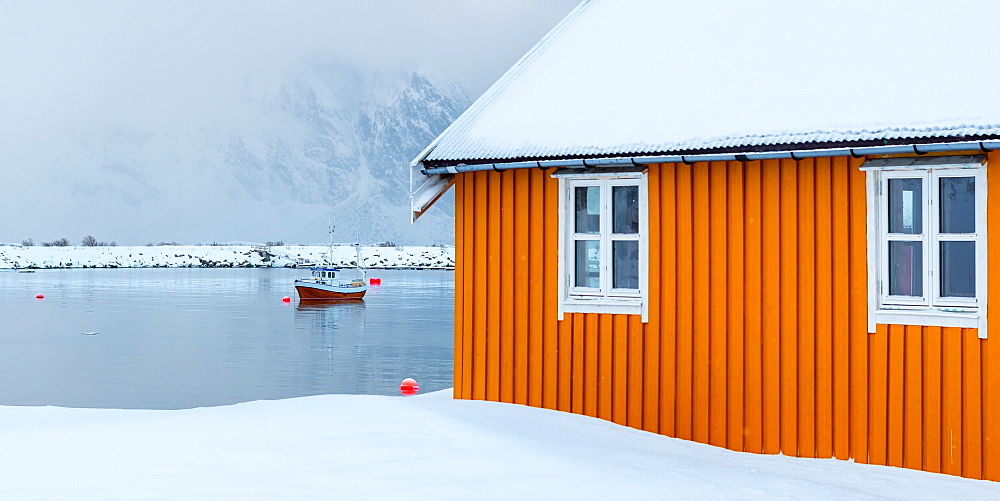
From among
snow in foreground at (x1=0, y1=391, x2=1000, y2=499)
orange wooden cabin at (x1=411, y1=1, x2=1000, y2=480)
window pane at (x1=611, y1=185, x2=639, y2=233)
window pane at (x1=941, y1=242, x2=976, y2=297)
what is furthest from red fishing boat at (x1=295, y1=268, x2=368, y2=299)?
window pane at (x1=941, y1=242, x2=976, y2=297)

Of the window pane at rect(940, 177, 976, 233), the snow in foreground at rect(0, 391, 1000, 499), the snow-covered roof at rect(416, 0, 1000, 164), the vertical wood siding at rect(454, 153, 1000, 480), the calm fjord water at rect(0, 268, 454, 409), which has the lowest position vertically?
the calm fjord water at rect(0, 268, 454, 409)

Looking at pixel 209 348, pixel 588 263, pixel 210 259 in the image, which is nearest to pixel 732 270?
pixel 588 263

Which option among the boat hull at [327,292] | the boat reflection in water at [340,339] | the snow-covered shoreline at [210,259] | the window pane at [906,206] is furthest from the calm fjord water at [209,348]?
the snow-covered shoreline at [210,259]

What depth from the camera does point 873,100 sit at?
30.5 feet

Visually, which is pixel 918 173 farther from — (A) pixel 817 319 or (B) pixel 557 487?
(B) pixel 557 487

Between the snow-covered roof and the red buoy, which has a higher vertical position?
the snow-covered roof

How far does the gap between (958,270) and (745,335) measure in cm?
227

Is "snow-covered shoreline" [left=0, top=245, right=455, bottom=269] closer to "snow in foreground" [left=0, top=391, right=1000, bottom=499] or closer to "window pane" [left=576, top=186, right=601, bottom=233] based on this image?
"window pane" [left=576, top=186, right=601, bottom=233]

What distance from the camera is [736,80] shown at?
34.1ft

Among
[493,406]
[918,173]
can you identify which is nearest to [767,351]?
[918,173]

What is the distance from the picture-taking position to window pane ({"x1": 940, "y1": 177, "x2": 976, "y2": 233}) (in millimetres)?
9305

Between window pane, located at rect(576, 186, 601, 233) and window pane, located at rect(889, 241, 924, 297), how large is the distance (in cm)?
301

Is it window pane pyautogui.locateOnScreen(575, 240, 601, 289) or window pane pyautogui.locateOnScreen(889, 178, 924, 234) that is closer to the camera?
window pane pyautogui.locateOnScreen(889, 178, 924, 234)

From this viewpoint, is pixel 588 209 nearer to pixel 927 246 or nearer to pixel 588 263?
pixel 588 263
